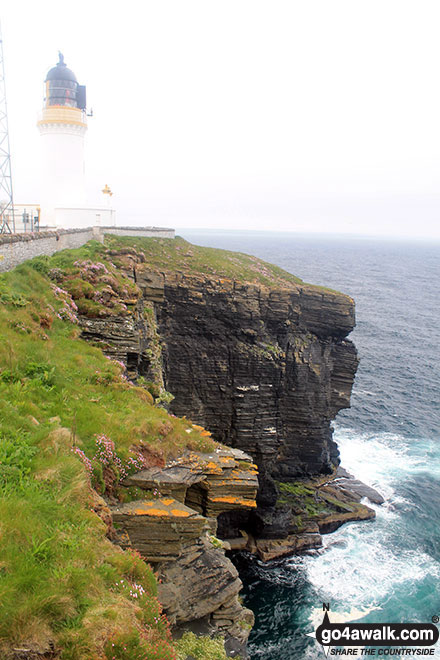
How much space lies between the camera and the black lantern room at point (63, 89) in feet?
155

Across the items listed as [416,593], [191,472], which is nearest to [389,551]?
[416,593]

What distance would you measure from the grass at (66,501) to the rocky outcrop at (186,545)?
0.89m

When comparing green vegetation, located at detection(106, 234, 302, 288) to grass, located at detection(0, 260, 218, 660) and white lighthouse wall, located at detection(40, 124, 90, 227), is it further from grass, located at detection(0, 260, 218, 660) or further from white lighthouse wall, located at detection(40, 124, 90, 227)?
grass, located at detection(0, 260, 218, 660)

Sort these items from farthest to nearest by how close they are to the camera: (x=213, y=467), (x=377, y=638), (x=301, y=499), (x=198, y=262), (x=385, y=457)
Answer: (x=385, y=457) → (x=198, y=262) → (x=301, y=499) → (x=377, y=638) → (x=213, y=467)

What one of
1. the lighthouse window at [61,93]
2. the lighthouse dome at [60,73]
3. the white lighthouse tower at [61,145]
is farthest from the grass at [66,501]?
the lighthouse dome at [60,73]

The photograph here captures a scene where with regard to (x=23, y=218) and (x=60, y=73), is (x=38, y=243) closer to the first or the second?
(x=23, y=218)

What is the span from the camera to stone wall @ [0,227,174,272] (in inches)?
870

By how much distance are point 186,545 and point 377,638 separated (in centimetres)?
2296

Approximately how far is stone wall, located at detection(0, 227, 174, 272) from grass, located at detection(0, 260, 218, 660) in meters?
5.94

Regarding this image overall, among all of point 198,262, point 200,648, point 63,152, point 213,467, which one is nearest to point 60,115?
point 63,152

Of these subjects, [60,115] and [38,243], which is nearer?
[38,243]

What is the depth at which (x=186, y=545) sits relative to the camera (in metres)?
11.8

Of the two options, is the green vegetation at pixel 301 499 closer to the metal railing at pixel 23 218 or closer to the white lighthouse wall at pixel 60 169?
the metal railing at pixel 23 218

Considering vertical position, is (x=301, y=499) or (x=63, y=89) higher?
(x=63, y=89)
